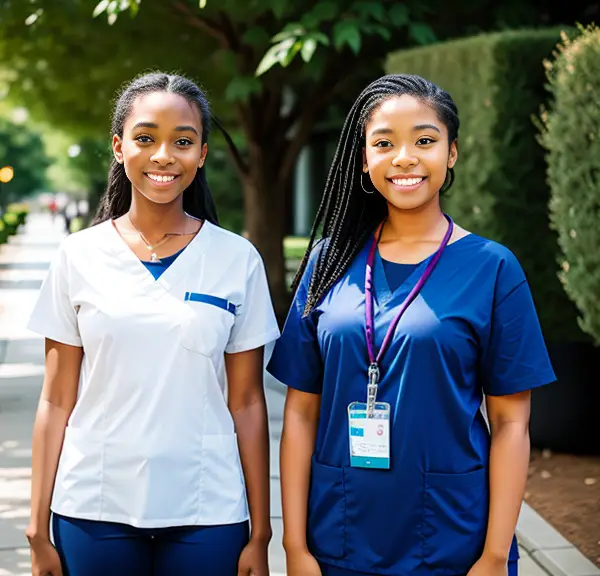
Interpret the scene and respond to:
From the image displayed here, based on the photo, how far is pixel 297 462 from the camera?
2428 millimetres

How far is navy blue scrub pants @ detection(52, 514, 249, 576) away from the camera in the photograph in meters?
2.40

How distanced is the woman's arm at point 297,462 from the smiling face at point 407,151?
525 mm

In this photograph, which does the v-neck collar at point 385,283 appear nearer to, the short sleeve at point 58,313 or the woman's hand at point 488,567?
the woman's hand at point 488,567

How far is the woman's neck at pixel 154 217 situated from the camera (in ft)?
8.41

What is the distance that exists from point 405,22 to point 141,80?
250 inches

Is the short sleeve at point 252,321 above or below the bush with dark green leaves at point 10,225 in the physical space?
above

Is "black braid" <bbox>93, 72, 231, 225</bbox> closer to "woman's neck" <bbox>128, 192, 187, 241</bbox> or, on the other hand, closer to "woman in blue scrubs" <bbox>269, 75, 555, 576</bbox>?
"woman's neck" <bbox>128, 192, 187, 241</bbox>

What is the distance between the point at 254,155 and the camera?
1389 centimetres

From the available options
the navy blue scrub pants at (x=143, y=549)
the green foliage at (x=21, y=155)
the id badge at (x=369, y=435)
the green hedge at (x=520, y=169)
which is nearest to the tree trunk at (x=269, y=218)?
the green hedge at (x=520, y=169)

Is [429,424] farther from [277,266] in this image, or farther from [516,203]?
[277,266]

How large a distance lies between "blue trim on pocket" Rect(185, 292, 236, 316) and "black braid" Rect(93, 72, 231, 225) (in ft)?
1.15

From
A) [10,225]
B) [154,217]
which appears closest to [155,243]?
[154,217]

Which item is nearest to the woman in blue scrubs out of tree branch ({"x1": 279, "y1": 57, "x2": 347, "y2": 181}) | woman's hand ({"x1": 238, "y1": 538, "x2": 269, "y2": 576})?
woman's hand ({"x1": 238, "y1": 538, "x2": 269, "y2": 576})

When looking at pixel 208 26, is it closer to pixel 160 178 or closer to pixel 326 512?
pixel 160 178
